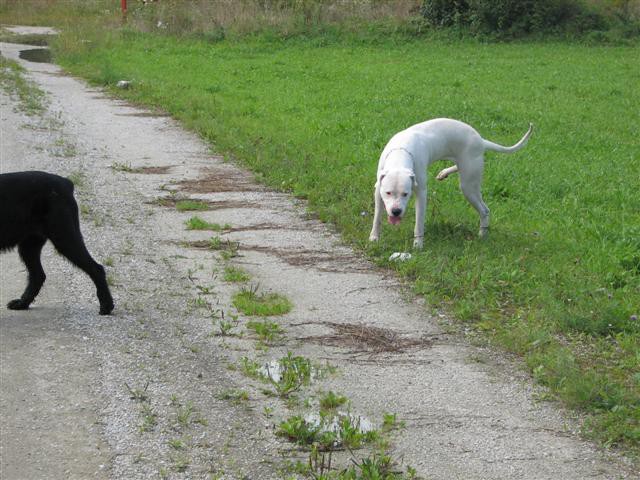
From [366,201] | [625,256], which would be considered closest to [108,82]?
[366,201]

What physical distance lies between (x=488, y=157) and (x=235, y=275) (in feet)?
18.7

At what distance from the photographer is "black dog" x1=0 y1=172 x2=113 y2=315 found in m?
6.30

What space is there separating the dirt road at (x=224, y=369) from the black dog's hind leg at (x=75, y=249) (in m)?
0.16

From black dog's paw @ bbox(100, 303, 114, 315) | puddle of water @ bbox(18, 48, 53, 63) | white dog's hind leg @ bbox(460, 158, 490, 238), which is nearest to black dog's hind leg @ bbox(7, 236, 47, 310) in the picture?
black dog's paw @ bbox(100, 303, 114, 315)

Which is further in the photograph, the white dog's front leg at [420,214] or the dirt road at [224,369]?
the white dog's front leg at [420,214]

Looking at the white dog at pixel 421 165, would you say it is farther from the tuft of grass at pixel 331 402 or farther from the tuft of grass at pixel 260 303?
the tuft of grass at pixel 331 402

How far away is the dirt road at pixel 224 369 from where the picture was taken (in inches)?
178

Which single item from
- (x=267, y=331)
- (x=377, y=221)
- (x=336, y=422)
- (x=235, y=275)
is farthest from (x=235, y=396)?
(x=377, y=221)

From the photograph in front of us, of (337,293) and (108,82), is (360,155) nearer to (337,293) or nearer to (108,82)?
(337,293)

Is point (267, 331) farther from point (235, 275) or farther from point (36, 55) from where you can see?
point (36, 55)

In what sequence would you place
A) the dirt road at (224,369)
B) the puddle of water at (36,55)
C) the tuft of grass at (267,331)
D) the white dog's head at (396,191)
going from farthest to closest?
the puddle of water at (36,55)
the white dog's head at (396,191)
the tuft of grass at (267,331)
the dirt road at (224,369)

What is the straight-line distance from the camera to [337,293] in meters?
7.07

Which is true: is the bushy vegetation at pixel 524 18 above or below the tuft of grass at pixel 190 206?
above

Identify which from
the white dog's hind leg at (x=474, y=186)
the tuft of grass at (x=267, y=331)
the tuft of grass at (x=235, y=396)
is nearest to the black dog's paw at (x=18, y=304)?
the tuft of grass at (x=267, y=331)
